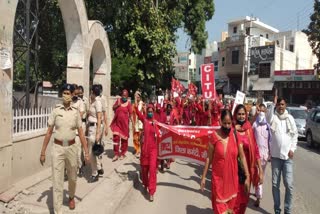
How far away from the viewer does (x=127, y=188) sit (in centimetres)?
834

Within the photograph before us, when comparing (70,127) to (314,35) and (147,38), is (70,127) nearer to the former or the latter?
(147,38)

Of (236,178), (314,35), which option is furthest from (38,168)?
(314,35)

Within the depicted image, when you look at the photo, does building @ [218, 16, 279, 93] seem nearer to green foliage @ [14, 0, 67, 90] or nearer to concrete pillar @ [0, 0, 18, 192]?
green foliage @ [14, 0, 67, 90]

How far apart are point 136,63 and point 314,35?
654 inches

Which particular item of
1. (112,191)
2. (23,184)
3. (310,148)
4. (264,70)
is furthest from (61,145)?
(264,70)

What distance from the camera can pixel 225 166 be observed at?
5492mm

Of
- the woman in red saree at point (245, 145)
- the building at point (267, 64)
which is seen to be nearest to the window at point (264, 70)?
the building at point (267, 64)

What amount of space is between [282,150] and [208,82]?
682 cm

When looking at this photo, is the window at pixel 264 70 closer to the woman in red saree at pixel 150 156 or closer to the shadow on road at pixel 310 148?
the shadow on road at pixel 310 148

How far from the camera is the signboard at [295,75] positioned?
48003 millimetres

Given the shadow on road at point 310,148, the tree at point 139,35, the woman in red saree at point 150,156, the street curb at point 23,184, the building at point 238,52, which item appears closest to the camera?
the street curb at point 23,184

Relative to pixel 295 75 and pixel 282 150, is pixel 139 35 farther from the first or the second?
pixel 295 75

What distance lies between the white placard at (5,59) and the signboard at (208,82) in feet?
24.9

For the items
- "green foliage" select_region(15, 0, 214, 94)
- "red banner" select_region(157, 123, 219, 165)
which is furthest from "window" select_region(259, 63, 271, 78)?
"red banner" select_region(157, 123, 219, 165)
